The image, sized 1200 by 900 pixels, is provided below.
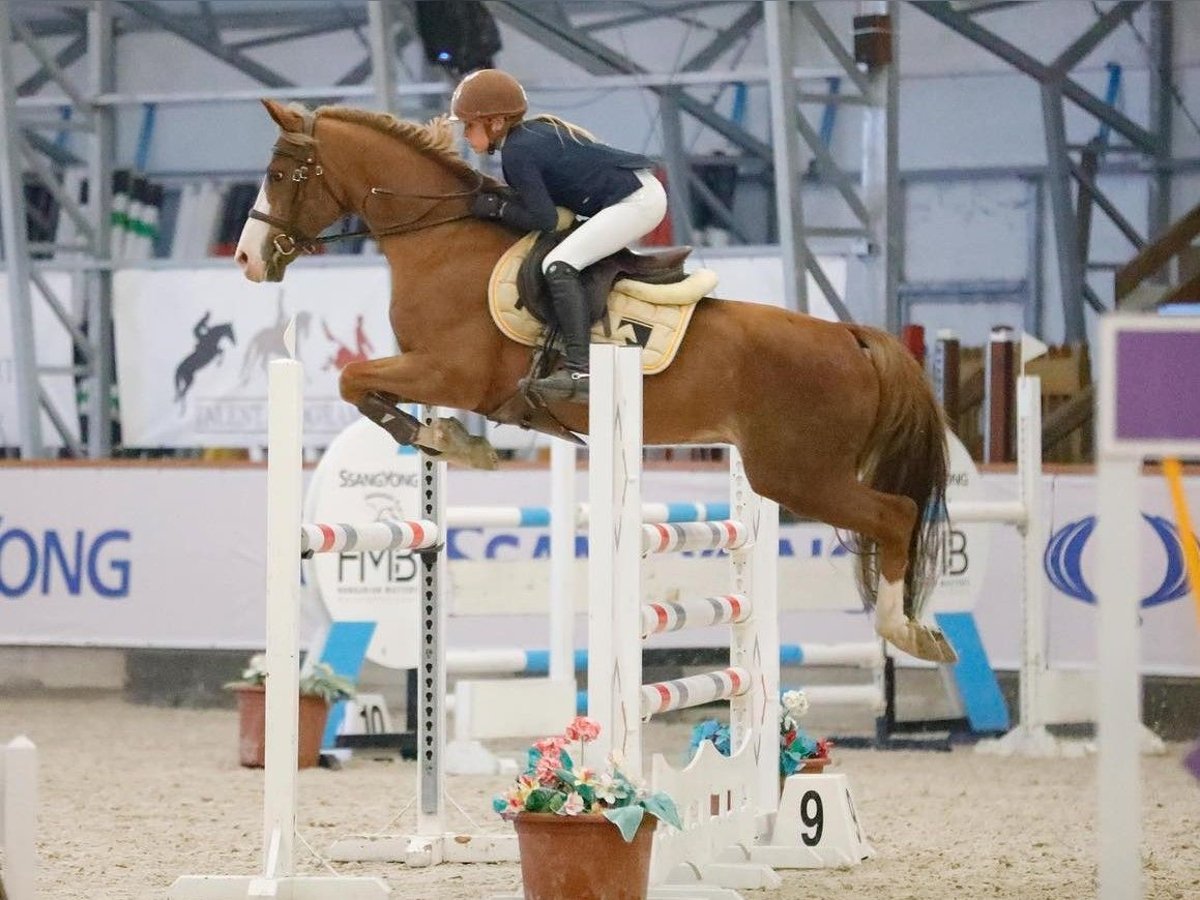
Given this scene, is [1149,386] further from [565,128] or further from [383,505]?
[383,505]

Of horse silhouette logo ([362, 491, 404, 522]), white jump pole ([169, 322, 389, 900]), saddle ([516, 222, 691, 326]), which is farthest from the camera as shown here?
horse silhouette logo ([362, 491, 404, 522])

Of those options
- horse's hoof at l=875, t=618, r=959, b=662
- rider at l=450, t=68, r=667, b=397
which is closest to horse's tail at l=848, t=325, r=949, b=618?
horse's hoof at l=875, t=618, r=959, b=662

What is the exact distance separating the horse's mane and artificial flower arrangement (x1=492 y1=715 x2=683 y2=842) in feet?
5.38

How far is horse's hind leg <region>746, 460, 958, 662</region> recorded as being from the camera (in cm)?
486

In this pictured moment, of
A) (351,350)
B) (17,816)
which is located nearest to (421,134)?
(17,816)

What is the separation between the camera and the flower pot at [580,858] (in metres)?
3.82

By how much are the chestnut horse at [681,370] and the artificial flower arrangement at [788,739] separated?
0.44m

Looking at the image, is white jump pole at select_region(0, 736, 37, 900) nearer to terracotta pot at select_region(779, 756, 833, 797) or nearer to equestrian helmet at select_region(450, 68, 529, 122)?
equestrian helmet at select_region(450, 68, 529, 122)

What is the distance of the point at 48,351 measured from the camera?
10.3m

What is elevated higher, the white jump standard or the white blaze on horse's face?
the white blaze on horse's face

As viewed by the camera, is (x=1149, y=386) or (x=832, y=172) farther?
(x=832, y=172)

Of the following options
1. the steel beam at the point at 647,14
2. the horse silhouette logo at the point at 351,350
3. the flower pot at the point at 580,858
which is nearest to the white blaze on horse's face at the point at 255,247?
the flower pot at the point at 580,858

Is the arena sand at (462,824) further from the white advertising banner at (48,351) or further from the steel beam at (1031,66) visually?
the steel beam at (1031,66)

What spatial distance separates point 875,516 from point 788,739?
68cm
